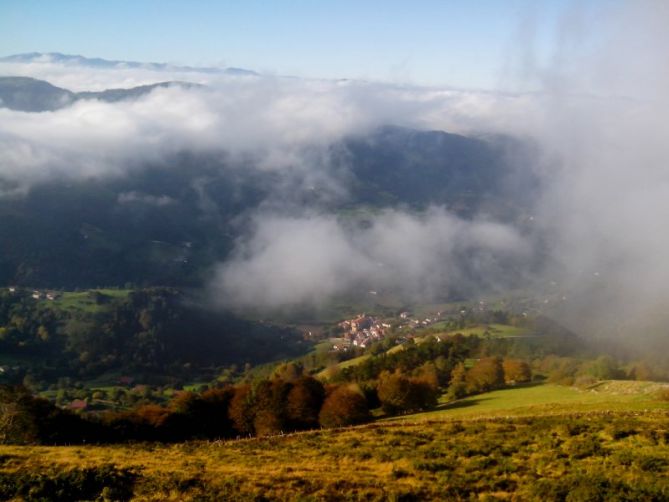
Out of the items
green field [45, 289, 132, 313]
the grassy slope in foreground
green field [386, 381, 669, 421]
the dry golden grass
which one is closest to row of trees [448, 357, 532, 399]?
green field [386, 381, 669, 421]

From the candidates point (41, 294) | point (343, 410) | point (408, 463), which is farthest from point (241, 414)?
point (41, 294)

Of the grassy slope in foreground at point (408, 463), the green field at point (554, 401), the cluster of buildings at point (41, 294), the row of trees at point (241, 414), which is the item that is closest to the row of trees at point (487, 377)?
the green field at point (554, 401)

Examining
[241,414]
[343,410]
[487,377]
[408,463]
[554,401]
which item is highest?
[408,463]

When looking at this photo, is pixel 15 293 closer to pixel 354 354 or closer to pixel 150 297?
pixel 150 297

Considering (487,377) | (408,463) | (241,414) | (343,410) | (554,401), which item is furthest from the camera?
(487,377)

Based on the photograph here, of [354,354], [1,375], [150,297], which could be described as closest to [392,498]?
[354,354]

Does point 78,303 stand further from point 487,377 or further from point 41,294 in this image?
point 487,377

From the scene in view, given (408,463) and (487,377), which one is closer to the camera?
(408,463)

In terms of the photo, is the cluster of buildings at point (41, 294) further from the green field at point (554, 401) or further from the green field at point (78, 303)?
the green field at point (554, 401)
